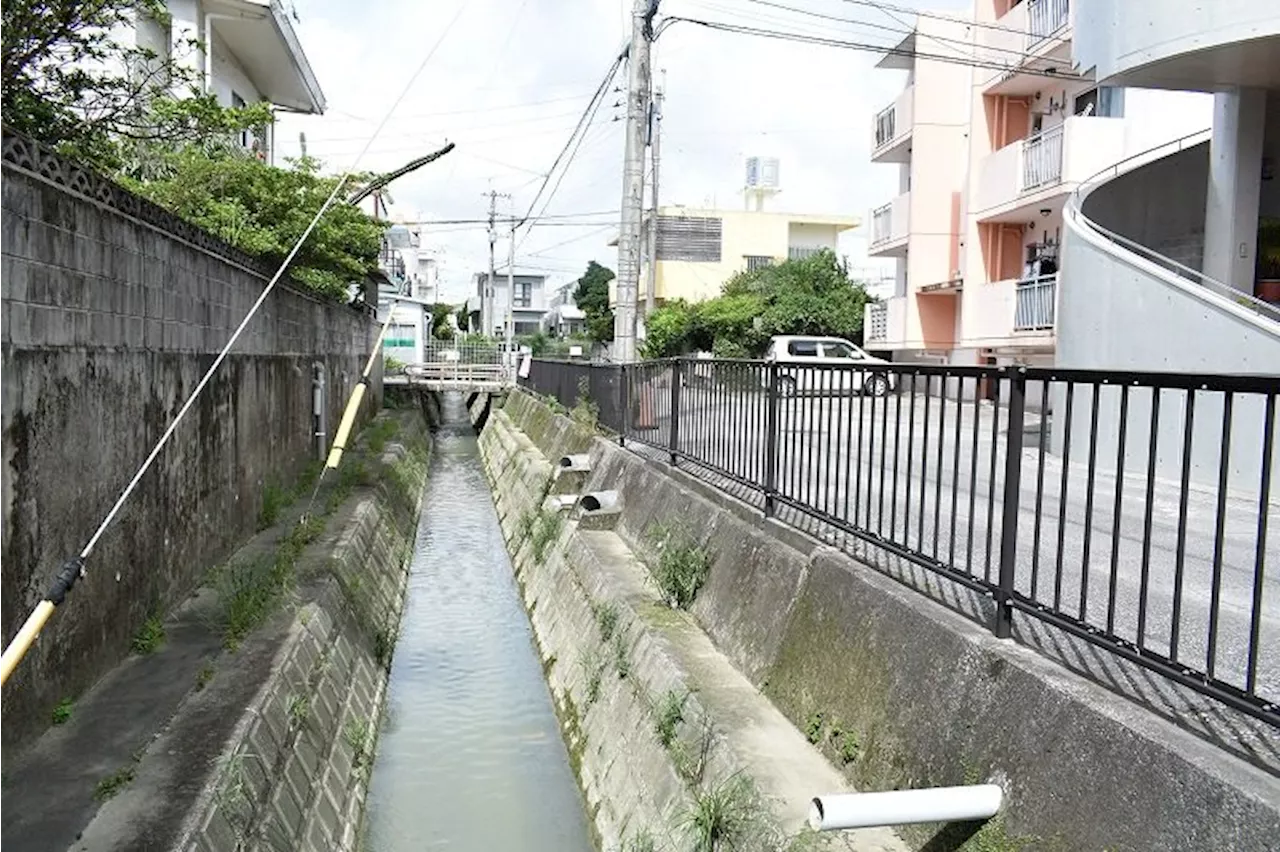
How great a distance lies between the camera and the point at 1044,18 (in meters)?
18.1

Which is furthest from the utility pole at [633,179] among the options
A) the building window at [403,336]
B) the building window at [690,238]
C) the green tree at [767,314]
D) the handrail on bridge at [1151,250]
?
the building window at [403,336]

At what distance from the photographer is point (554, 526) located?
451 inches

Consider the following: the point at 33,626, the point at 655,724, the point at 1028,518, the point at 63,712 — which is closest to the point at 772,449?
the point at 1028,518

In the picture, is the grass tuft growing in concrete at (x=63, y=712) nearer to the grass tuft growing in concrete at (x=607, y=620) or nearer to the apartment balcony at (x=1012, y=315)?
the grass tuft growing in concrete at (x=607, y=620)

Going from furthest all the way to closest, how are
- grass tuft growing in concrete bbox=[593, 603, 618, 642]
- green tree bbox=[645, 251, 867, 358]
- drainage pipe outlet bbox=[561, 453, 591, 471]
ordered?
Result: green tree bbox=[645, 251, 867, 358] < drainage pipe outlet bbox=[561, 453, 591, 471] < grass tuft growing in concrete bbox=[593, 603, 618, 642]

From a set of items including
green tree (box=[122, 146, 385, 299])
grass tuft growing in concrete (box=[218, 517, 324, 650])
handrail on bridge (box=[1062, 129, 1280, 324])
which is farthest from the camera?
green tree (box=[122, 146, 385, 299])

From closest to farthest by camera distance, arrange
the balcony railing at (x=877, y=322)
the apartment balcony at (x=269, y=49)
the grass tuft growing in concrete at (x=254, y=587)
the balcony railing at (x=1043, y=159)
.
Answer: the grass tuft growing in concrete at (x=254, y=587) < the balcony railing at (x=1043, y=159) < the apartment balcony at (x=269, y=49) < the balcony railing at (x=877, y=322)

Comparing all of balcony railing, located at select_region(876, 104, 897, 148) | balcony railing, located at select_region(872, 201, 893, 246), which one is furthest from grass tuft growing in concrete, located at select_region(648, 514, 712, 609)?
balcony railing, located at select_region(876, 104, 897, 148)

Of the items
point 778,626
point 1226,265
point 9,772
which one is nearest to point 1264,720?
point 778,626

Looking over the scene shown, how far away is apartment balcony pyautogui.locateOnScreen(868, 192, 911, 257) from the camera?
23703 millimetres

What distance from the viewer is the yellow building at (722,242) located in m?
47.2

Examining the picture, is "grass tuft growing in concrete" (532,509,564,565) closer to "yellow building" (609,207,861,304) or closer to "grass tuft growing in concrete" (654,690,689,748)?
"grass tuft growing in concrete" (654,690,689,748)

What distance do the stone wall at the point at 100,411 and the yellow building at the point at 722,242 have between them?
38.9 m

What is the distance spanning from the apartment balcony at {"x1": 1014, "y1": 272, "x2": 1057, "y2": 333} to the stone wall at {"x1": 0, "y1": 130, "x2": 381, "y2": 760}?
42.9 ft
